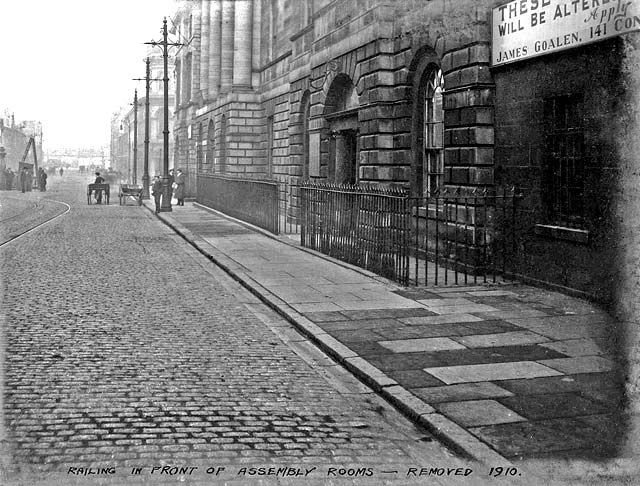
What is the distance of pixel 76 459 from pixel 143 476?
1.63ft

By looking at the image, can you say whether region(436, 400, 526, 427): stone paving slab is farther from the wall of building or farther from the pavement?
the wall of building

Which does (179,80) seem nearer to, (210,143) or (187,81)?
(187,81)

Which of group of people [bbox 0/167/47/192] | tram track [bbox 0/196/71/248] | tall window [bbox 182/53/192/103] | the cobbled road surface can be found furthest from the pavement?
group of people [bbox 0/167/47/192]

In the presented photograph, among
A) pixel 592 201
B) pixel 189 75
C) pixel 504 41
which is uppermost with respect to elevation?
pixel 189 75

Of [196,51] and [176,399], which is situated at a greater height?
[196,51]

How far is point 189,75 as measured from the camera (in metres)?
51.3

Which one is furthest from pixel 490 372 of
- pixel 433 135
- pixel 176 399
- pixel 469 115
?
pixel 433 135

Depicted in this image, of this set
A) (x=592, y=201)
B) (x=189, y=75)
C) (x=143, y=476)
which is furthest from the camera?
(x=189, y=75)

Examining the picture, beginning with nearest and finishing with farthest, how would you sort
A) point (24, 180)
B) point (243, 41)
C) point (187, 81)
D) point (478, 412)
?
point (478, 412), point (243, 41), point (24, 180), point (187, 81)

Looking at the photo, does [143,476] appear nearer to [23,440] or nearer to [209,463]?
[209,463]

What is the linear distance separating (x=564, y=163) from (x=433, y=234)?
11.7 ft

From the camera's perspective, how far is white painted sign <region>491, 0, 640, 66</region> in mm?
8875

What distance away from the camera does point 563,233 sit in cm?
1020

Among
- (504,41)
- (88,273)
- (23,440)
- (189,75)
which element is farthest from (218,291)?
(189,75)
